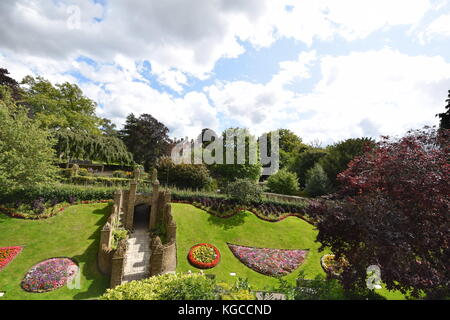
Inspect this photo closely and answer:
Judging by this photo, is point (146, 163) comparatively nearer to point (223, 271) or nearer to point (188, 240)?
point (188, 240)

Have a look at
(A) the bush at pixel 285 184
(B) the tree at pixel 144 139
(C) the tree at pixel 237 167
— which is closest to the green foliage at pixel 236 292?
(C) the tree at pixel 237 167

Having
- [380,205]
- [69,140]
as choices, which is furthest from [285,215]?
[69,140]

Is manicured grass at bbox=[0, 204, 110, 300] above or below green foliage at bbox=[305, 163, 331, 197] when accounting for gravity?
below

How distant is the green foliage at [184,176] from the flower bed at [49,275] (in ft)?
49.0

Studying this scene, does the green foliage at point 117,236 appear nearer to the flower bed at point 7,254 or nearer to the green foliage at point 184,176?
the flower bed at point 7,254

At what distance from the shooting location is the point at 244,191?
21.1 m

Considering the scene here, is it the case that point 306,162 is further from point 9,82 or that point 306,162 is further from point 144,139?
point 9,82

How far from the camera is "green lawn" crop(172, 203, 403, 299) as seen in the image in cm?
1395

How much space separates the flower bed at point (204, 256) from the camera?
45.8ft

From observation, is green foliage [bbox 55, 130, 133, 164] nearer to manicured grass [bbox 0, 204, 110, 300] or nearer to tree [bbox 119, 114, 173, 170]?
manicured grass [bbox 0, 204, 110, 300]

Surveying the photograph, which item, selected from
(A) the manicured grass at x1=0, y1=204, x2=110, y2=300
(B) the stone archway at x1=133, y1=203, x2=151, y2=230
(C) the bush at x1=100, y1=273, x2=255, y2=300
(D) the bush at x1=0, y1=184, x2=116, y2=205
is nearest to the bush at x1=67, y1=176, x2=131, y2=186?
(D) the bush at x1=0, y1=184, x2=116, y2=205

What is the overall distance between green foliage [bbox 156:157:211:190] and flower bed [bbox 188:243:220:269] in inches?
440

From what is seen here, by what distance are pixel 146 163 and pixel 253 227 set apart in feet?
98.4

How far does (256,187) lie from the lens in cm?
2169
